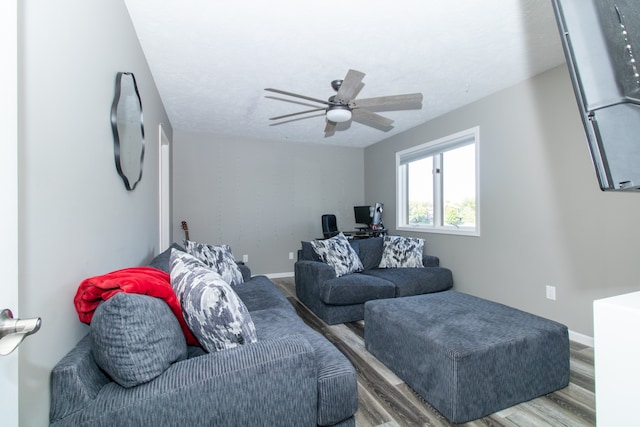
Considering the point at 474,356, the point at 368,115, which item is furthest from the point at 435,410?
the point at 368,115

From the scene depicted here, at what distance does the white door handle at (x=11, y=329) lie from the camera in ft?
1.59

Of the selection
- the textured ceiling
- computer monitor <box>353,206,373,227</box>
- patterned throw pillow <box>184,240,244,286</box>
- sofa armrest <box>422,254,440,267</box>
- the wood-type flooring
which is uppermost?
the textured ceiling

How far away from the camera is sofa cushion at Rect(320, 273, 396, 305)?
2922 millimetres

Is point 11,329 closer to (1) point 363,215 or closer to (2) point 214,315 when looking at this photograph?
(2) point 214,315

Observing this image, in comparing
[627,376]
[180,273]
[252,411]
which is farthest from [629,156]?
[180,273]

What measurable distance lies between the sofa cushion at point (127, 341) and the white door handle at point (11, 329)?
434 millimetres

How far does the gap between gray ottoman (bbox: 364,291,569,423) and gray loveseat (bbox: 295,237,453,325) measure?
919 mm

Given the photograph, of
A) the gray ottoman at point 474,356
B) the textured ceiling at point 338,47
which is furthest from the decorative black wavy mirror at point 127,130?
the gray ottoman at point 474,356

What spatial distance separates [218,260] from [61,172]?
1.87 metres

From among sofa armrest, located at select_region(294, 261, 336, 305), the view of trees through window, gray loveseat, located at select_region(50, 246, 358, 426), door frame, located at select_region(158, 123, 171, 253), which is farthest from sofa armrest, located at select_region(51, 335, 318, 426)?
the view of trees through window

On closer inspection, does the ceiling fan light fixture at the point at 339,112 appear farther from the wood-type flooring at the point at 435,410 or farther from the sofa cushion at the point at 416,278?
the wood-type flooring at the point at 435,410

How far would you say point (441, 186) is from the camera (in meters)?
4.05

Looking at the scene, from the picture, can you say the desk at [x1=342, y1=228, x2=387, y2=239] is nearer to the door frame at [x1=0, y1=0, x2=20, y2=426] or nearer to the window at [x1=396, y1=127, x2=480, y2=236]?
the window at [x1=396, y1=127, x2=480, y2=236]

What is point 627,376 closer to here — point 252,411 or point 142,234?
point 252,411
